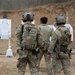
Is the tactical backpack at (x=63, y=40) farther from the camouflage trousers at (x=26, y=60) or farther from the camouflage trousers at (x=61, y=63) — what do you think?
the camouflage trousers at (x=26, y=60)

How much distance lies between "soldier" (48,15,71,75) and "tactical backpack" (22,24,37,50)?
1.80ft

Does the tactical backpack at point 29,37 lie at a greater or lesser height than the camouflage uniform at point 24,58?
greater


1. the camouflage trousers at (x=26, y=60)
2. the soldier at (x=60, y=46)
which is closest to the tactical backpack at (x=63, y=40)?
the soldier at (x=60, y=46)

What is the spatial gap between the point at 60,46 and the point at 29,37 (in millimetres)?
934

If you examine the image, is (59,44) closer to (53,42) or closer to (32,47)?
(53,42)

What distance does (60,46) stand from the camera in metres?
9.75

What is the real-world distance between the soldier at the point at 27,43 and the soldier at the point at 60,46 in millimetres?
569

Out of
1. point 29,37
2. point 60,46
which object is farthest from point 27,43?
point 60,46

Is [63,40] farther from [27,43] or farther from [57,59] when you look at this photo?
[27,43]

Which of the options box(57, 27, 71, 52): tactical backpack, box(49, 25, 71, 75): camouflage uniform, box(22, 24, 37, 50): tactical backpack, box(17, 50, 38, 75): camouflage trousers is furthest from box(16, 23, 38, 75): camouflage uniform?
box(57, 27, 71, 52): tactical backpack

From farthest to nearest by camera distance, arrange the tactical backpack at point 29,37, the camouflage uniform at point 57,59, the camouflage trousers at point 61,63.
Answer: the camouflage trousers at point 61,63 < the camouflage uniform at point 57,59 < the tactical backpack at point 29,37

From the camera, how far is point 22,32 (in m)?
9.46

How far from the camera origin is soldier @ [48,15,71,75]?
967 centimetres

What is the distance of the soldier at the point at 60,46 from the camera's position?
967 cm
